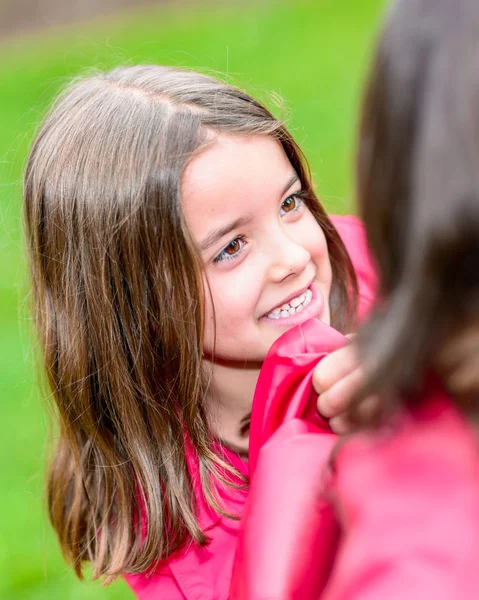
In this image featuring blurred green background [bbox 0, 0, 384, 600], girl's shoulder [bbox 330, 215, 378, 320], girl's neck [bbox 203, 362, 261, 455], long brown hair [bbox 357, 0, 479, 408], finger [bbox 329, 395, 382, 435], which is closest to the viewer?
long brown hair [bbox 357, 0, 479, 408]

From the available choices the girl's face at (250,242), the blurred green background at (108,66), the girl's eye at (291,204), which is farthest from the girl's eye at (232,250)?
the blurred green background at (108,66)

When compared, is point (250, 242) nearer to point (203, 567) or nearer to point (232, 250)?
point (232, 250)

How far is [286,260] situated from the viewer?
152cm

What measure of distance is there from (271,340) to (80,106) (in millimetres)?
525

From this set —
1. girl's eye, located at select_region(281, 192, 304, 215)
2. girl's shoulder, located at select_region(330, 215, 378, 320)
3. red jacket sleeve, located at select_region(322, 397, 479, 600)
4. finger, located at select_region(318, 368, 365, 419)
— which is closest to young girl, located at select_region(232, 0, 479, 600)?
red jacket sleeve, located at select_region(322, 397, 479, 600)

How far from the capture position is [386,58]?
2.93ft

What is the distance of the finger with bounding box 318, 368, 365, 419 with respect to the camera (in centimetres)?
123

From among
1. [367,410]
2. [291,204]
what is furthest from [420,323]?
[291,204]

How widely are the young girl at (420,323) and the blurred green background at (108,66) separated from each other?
1025mm

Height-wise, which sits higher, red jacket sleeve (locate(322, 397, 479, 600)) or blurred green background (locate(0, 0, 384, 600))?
red jacket sleeve (locate(322, 397, 479, 600))

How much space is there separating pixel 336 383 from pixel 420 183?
0.46 meters

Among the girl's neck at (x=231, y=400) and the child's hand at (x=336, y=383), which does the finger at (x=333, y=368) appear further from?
the girl's neck at (x=231, y=400)

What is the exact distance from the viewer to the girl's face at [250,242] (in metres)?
1.48

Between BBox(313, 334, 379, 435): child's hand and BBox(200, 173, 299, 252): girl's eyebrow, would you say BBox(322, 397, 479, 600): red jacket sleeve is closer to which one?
BBox(313, 334, 379, 435): child's hand
